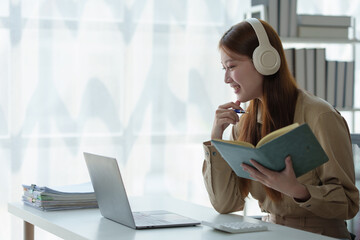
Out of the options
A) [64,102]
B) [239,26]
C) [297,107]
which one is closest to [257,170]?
[297,107]

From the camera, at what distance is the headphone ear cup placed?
1.83 m

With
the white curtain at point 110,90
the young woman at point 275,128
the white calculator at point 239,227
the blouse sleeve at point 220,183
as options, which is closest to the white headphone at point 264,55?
the young woman at point 275,128

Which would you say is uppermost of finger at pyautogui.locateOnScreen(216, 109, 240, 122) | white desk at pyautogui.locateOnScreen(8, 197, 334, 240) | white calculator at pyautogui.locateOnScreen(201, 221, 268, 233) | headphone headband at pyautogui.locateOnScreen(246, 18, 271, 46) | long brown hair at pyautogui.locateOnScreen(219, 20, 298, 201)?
headphone headband at pyautogui.locateOnScreen(246, 18, 271, 46)

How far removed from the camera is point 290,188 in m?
1.58

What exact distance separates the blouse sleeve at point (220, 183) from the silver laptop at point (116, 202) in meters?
0.20

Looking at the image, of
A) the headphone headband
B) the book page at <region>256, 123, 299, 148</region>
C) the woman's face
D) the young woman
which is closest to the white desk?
the young woman

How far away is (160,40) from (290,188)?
1786 millimetres

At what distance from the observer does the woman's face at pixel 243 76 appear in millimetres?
1908

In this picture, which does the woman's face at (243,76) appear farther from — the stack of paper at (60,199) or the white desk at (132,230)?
the stack of paper at (60,199)

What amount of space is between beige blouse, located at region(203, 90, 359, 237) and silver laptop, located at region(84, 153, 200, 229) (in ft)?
0.79

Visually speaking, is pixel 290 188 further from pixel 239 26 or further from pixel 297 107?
pixel 239 26

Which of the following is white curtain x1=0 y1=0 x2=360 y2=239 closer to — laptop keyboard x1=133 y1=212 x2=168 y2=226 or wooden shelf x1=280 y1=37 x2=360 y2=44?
wooden shelf x1=280 y1=37 x2=360 y2=44

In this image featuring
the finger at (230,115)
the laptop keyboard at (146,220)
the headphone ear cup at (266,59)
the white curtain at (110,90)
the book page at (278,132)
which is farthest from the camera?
the white curtain at (110,90)

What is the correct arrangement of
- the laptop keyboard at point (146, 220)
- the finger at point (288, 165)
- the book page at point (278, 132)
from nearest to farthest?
the book page at point (278, 132) < the finger at point (288, 165) < the laptop keyboard at point (146, 220)
